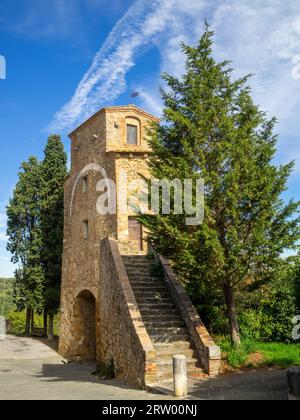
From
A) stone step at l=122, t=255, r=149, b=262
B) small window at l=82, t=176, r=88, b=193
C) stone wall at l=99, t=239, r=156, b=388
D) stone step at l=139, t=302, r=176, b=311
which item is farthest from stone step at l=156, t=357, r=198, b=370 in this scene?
small window at l=82, t=176, r=88, b=193

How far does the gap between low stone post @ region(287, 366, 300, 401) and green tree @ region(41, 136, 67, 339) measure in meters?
18.6

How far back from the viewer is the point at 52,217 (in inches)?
996

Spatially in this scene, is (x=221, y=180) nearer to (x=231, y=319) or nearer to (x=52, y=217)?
(x=231, y=319)

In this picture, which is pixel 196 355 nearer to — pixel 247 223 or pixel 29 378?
pixel 247 223

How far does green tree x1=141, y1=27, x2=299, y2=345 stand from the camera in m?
10.0

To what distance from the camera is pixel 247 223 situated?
414 inches

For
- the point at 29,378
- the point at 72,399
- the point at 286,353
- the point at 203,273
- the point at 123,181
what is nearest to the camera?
the point at 72,399

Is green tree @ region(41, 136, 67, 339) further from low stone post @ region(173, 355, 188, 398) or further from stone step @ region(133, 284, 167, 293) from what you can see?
low stone post @ region(173, 355, 188, 398)

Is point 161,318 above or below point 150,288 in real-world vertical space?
below

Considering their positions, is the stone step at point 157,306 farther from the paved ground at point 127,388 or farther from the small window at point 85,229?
the small window at point 85,229

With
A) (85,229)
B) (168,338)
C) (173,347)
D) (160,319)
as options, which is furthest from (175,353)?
(85,229)

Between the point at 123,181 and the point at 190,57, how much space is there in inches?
264

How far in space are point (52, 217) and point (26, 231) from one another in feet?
7.35
